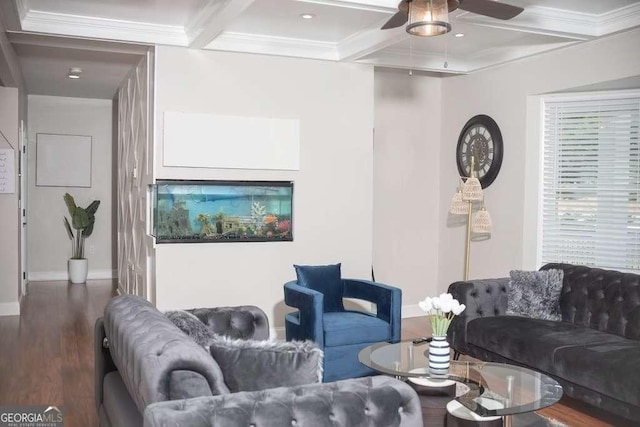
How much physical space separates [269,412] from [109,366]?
1.61 meters

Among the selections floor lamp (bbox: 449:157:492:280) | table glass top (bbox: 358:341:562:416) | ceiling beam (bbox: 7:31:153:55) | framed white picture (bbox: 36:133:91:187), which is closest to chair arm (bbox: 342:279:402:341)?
table glass top (bbox: 358:341:562:416)

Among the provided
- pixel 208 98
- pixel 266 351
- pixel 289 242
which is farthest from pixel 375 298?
pixel 266 351

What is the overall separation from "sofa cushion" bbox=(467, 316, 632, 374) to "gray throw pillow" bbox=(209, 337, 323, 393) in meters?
2.16

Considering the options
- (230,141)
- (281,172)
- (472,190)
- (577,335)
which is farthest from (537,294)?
(230,141)

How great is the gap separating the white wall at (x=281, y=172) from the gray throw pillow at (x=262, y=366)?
10.5 feet

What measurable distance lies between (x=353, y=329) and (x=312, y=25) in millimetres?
2352

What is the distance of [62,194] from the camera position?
924 centimetres

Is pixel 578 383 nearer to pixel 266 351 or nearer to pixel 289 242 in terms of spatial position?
pixel 266 351

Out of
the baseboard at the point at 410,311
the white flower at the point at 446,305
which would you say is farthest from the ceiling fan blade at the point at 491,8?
the baseboard at the point at 410,311

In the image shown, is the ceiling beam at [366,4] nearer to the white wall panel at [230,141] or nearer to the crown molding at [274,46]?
the crown molding at [274,46]

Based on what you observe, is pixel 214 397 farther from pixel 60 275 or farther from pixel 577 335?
pixel 60 275

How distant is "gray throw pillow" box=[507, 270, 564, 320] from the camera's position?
4801mm

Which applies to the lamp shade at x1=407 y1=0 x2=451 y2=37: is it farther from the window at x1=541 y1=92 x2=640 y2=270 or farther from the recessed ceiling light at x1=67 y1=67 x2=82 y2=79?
the recessed ceiling light at x1=67 y1=67 x2=82 y2=79

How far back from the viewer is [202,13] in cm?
474
